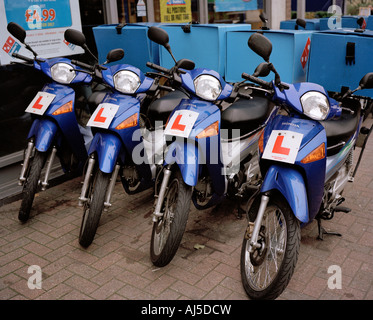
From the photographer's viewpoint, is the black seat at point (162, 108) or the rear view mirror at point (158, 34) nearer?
the rear view mirror at point (158, 34)

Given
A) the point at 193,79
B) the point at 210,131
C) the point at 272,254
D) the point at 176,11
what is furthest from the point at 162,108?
the point at 176,11

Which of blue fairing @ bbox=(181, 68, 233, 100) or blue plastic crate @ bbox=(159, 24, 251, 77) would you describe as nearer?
blue fairing @ bbox=(181, 68, 233, 100)

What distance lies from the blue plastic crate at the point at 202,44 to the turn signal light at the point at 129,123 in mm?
1288

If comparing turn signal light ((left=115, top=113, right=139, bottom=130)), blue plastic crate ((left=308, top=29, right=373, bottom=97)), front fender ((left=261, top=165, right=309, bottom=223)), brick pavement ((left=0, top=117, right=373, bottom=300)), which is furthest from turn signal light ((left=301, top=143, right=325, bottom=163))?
turn signal light ((left=115, top=113, right=139, bottom=130))

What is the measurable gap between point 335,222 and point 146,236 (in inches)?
66.0

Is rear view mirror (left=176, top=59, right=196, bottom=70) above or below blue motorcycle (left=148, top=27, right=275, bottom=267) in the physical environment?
above

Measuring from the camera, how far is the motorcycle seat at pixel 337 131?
11.2 ft

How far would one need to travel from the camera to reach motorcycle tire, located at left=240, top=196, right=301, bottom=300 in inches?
116

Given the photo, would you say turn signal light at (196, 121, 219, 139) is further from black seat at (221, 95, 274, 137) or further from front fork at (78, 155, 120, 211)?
front fork at (78, 155, 120, 211)

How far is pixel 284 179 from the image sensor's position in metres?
3.01

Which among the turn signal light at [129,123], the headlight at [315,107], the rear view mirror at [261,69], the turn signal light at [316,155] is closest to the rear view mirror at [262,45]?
the rear view mirror at [261,69]

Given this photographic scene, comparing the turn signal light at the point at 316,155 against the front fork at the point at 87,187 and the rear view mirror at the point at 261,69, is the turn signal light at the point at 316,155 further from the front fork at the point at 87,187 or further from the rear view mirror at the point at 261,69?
the front fork at the point at 87,187
